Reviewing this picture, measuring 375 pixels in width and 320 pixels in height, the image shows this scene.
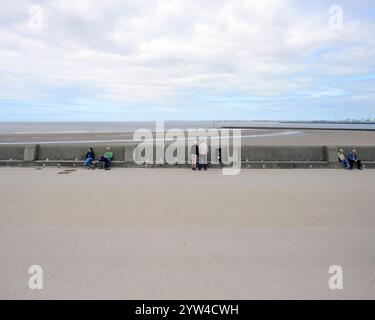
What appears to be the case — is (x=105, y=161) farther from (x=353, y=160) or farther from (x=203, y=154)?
(x=353, y=160)

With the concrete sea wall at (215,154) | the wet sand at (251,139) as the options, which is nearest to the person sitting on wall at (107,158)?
the concrete sea wall at (215,154)

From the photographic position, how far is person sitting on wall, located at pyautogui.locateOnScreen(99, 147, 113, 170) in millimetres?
13703

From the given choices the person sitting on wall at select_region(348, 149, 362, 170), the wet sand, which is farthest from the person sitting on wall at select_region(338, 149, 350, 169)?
the wet sand

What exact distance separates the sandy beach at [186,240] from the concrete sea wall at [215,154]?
13.6ft

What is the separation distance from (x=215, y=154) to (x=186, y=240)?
30.5 feet

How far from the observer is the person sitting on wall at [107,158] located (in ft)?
45.0

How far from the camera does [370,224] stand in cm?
618

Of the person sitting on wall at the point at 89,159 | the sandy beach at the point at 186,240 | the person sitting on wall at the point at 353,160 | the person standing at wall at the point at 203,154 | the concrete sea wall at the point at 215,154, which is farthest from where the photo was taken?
the concrete sea wall at the point at 215,154

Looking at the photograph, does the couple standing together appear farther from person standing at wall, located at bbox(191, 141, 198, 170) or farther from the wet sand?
the wet sand

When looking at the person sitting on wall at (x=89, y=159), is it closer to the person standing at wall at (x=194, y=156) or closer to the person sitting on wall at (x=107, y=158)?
the person sitting on wall at (x=107, y=158)

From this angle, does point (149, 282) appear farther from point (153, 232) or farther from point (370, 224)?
point (370, 224)

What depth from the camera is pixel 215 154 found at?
1437 cm
